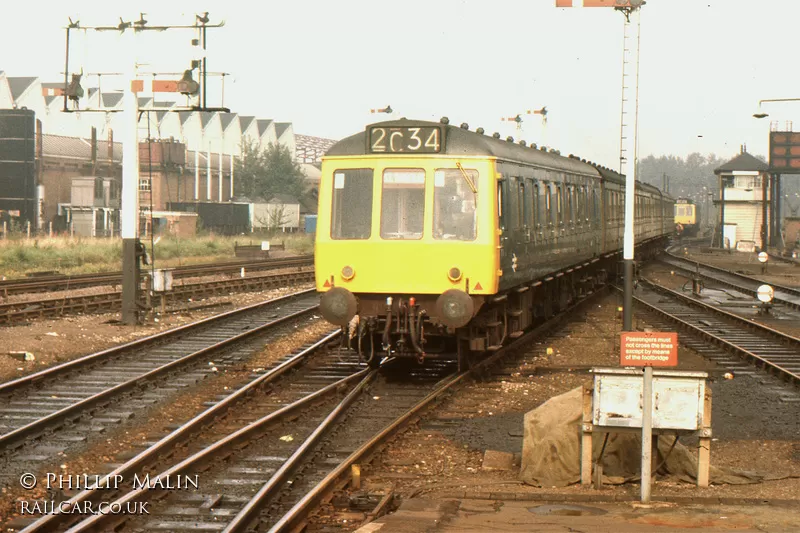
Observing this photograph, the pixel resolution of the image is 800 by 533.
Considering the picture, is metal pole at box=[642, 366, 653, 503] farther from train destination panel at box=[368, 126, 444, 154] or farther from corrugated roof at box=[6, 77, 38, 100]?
corrugated roof at box=[6, 77, 38, 100]

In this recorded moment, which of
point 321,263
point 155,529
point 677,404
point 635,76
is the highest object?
point 635,76

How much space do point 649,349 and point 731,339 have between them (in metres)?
12.9

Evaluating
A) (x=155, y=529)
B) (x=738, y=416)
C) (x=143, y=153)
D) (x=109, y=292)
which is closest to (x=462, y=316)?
(x=738, y=416)

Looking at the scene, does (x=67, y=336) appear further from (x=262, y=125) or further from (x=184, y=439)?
(x=262, y=125)

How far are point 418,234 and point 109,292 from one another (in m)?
15.2

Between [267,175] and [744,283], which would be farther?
[267,175]

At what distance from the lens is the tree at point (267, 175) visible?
91750mm

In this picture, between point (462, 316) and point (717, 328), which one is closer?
point (462, 316)

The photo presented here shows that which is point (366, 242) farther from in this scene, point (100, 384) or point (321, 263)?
point (100, 384)

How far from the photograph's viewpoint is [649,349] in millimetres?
8453

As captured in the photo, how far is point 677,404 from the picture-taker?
8797 millimetres

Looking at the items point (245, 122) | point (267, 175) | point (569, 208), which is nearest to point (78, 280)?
point (569, 208)

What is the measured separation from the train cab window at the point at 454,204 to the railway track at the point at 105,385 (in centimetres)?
380

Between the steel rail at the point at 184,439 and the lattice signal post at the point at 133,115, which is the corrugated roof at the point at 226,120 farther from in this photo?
the steel rail at the point at 184,439
